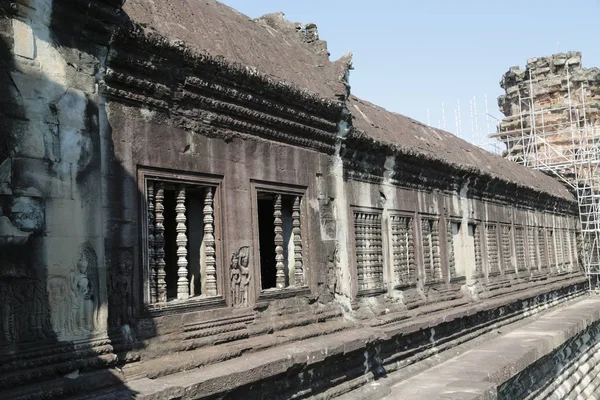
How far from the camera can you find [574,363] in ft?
37.2

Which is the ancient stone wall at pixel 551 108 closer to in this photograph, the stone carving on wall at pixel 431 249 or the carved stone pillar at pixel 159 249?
the stone carving on wall at pixel 431 249

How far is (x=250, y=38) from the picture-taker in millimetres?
6270

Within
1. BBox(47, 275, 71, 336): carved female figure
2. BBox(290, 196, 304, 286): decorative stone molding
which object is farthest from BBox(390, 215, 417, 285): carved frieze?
BBox(47, 275, 71, 336): carved female figure

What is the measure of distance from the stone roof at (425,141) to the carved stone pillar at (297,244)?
1.61 m

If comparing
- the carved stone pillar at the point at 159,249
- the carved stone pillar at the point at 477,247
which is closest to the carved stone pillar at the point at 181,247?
the carved stone pillar at the point at 159,249

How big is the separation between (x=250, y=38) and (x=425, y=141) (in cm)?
434

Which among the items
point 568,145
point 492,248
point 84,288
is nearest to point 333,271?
point 84,288

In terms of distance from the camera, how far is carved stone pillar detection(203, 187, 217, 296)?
204 inches

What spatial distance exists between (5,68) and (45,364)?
175 centimetres

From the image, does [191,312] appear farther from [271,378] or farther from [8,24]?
[8,24]

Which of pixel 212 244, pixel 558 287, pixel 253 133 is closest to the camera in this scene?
pixel 212 244

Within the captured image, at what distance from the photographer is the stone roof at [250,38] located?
5.06 meters

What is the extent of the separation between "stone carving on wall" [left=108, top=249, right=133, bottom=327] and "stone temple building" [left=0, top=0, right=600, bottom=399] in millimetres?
15

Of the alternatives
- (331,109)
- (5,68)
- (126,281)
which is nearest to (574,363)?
(331,109)
